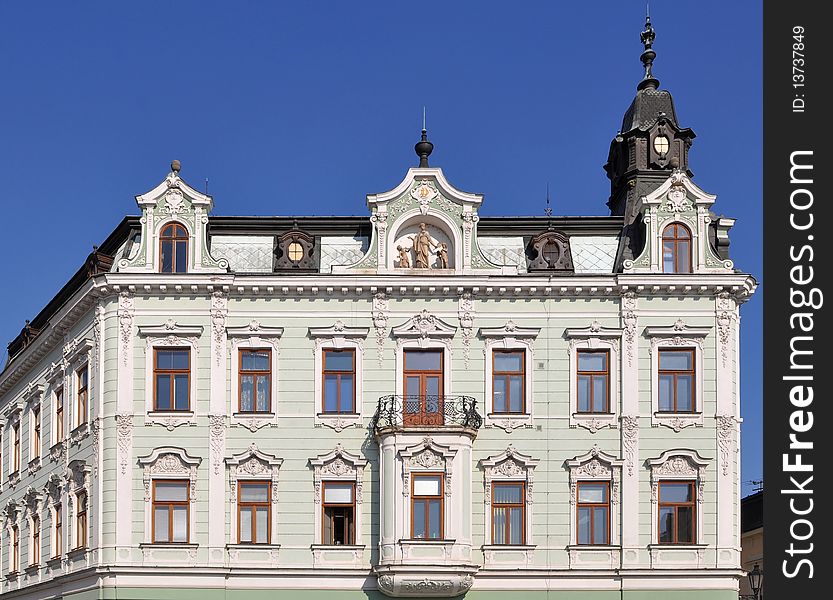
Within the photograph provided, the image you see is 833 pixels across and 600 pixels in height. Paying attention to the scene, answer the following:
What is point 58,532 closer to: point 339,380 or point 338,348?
point 339,380

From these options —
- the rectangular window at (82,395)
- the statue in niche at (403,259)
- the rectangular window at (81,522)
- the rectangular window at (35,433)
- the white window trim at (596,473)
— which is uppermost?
the statue in niche at (403,259)

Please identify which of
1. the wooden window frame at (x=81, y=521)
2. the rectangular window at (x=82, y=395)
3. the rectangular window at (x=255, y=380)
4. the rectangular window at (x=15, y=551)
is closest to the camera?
the rectangular window at (x=255, y=380)

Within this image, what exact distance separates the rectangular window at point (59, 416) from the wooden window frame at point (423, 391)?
13127 millimetres

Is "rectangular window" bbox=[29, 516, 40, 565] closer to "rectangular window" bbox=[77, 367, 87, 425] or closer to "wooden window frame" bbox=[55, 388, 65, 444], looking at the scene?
"wooden window frame" bbox=[55, 388, 65, 444]

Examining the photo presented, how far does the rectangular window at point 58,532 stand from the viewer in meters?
53.2

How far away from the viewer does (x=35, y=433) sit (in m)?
57.2

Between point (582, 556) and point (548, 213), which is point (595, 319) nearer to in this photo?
point (548, 213)

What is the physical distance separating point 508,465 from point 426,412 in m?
3.21

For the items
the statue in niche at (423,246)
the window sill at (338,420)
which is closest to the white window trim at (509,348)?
the statue in niche at (423,246)

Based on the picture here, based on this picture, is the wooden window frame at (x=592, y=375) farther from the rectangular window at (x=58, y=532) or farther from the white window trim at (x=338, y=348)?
the rectangular window at (x=58, y=532)
